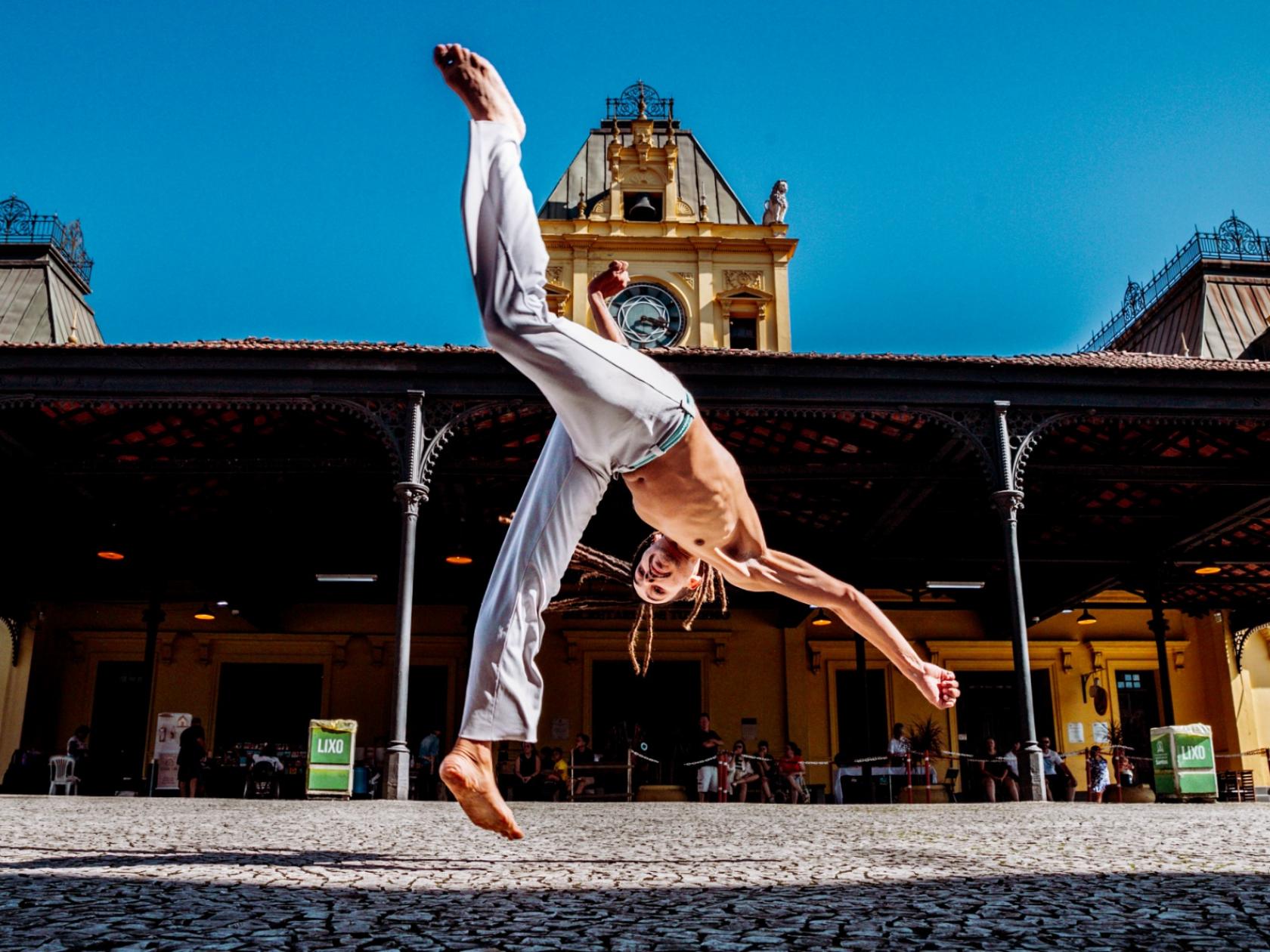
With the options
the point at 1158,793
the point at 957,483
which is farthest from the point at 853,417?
the point at 1158,793

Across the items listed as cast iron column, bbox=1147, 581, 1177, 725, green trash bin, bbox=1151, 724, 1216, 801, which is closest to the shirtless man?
green trash bin, bbox=1151, 724, 1216, 801

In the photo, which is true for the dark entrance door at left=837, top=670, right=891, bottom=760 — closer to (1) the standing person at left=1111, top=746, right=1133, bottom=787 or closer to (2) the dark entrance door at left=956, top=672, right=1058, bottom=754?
(2) the dark entrance door at left=956, top=672, right=1058, bottom=754

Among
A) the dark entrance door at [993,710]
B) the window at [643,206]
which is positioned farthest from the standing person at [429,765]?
the window at [643,206]

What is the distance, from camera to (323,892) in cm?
314

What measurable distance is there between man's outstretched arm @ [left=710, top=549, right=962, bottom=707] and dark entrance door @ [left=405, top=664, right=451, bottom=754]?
1833cm

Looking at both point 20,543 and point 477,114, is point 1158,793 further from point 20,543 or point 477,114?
point 20,543

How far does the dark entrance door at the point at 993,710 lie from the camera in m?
22.4

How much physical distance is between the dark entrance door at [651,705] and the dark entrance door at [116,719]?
7873 millimetres

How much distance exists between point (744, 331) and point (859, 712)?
996cm

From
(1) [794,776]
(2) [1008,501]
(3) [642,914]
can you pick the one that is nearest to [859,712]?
(1) [794,776]

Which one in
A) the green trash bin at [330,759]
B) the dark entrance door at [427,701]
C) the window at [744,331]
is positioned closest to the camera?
the green trash bin at [330,759]

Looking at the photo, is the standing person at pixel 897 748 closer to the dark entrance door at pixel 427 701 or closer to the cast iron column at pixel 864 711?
the cast iron column at pixel 864 711

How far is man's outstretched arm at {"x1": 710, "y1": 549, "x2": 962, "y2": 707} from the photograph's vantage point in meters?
3.50

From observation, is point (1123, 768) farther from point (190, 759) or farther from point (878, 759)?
point (190, 759)
